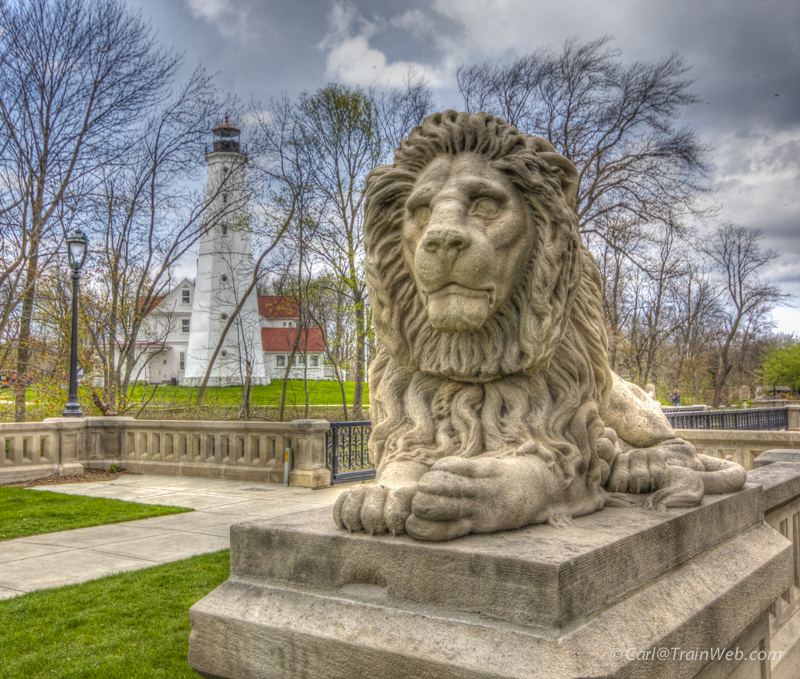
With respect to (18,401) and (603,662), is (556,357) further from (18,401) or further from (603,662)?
(18,401)

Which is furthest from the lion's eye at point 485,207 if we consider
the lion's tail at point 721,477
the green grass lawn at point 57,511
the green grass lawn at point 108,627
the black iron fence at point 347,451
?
the black iron fence at point 347,451

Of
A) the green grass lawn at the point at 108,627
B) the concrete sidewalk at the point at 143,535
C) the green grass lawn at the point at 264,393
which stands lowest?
the concrete sidewalk at the point at 143,535

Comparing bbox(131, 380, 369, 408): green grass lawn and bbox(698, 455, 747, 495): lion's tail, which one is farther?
bbox(131, 380, 369, 408): green grass lawn

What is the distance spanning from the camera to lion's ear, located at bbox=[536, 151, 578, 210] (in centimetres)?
254

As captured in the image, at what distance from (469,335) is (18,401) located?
15029 millimetres

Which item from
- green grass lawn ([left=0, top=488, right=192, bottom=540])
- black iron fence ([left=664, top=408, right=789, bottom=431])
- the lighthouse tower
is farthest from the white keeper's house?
black iron fence ([left=664, top=408, right=789, bottom=431])

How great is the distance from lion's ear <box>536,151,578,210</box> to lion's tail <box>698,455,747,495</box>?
56.6 inches

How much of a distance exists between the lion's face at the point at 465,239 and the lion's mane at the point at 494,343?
6 cm

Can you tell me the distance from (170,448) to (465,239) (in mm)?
12446

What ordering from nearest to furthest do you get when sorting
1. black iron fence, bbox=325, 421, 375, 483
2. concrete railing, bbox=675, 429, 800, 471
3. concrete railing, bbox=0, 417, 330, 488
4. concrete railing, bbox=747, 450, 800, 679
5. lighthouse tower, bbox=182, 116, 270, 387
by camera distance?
1. concrete railing, bbox=747, 450, 800, 679
2. concrete railing, bbox=675, 429, 800, 471
3. concrete railing, bbox=0, 417, 330, 488
4. black iron fence, bbox=325, 421, 375, 483
5. lighthouse tower, bbox=182, 116, 270, 387

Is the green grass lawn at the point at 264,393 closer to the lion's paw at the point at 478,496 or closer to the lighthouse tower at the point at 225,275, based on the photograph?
the lighthouse tower at the point at 225,275

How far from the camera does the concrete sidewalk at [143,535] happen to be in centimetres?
592

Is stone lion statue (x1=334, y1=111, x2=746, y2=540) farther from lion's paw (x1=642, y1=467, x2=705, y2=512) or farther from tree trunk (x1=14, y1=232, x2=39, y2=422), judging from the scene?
tree trunk (x1=14, y1=232, x2=39, y2=422)

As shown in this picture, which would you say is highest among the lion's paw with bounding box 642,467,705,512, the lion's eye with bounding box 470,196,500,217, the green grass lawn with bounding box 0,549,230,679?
the lion's eye with bounding box 470,196,500,217
